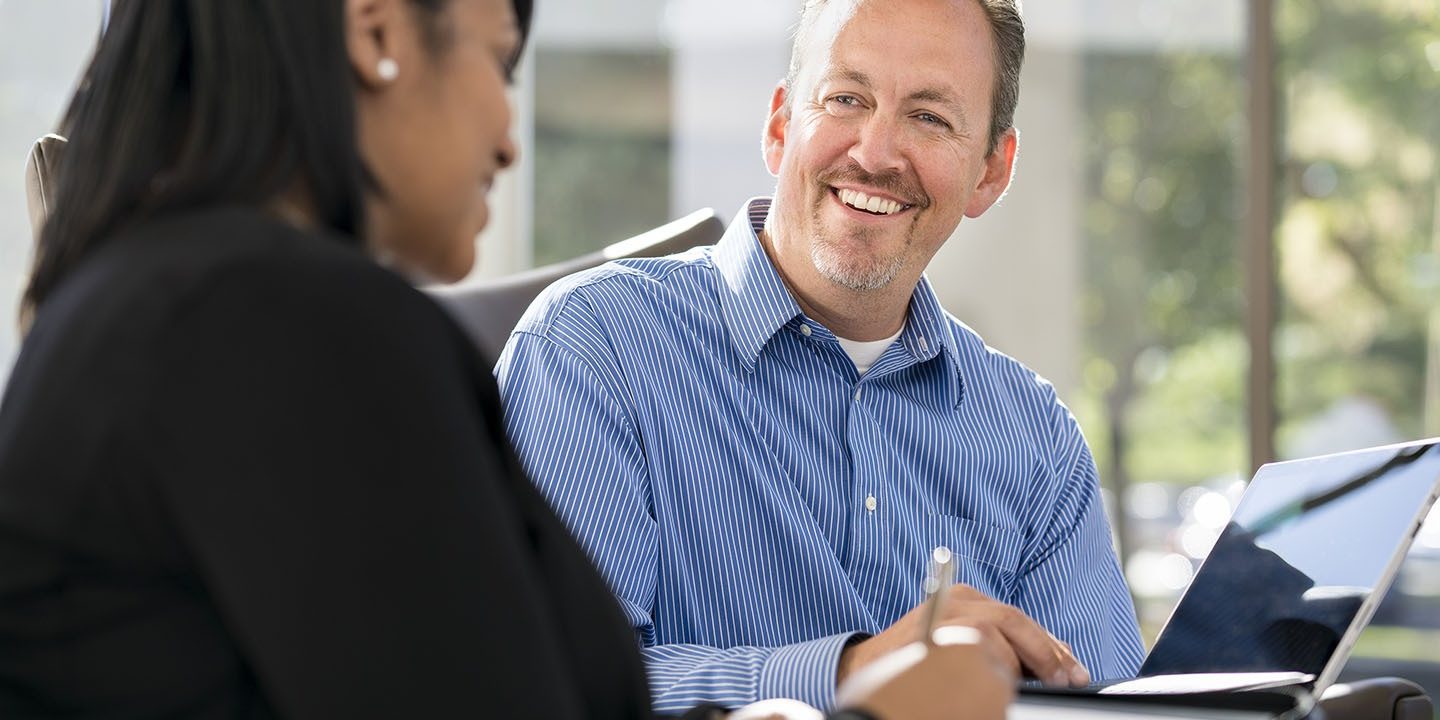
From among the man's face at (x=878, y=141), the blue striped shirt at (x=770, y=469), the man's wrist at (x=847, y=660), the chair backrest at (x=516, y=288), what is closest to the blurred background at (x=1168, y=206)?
the chair backrest at (x=516, y=288)

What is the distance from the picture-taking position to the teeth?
67.4 inches

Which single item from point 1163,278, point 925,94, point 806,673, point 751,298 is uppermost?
point 925,94

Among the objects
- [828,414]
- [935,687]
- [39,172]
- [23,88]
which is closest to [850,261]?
[828,414]

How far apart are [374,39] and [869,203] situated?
3.32ft

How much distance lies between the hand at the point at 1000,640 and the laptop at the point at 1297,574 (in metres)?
0.04

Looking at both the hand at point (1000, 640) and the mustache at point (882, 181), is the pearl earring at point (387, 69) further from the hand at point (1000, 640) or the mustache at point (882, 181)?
the mustache at point (882, 181)

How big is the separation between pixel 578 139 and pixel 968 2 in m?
A: 2.56

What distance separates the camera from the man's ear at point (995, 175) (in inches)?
75.1

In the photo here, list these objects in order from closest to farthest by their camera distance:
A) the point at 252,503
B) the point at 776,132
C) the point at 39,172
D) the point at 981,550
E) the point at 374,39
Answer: the point at 252,503
the point at 374,39
the point at 39,172
the point at 981,550
the point at 776,132

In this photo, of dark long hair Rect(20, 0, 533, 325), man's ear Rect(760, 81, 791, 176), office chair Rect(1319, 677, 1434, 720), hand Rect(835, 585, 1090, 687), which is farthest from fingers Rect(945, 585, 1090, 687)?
man's ear Rect(760, 81, 791, 176)

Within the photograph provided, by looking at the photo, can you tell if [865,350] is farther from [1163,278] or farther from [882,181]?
[1163,278]

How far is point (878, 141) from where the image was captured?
1729mm

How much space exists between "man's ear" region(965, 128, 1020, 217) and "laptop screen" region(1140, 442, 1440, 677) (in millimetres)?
709

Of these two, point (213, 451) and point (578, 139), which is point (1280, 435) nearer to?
point (578, 139)
